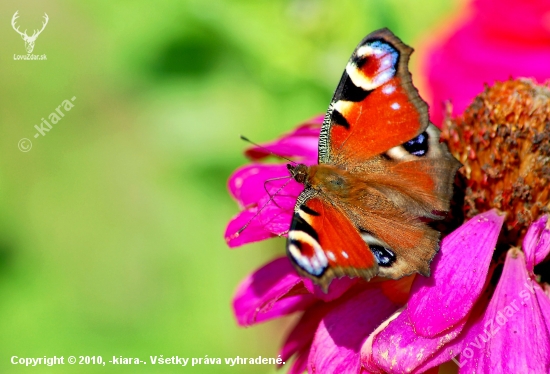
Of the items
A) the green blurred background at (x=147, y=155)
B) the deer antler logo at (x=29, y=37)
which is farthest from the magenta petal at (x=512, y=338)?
the deer antler logo at (x=29, y=37)

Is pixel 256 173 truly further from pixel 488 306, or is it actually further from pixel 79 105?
pixel 79 105

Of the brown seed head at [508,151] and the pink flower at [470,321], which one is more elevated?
the brown seed head at [508,151]

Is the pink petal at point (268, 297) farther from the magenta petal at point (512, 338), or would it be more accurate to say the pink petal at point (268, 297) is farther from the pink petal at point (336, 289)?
the magenta petal at point (512, 338)

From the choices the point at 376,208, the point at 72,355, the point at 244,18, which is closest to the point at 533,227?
the point at 376,208

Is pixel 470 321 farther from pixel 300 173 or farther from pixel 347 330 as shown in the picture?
pixel 300 173

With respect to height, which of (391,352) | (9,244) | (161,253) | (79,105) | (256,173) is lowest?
(391,352)

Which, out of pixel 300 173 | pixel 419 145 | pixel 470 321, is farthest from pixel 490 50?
pixel 470 321
